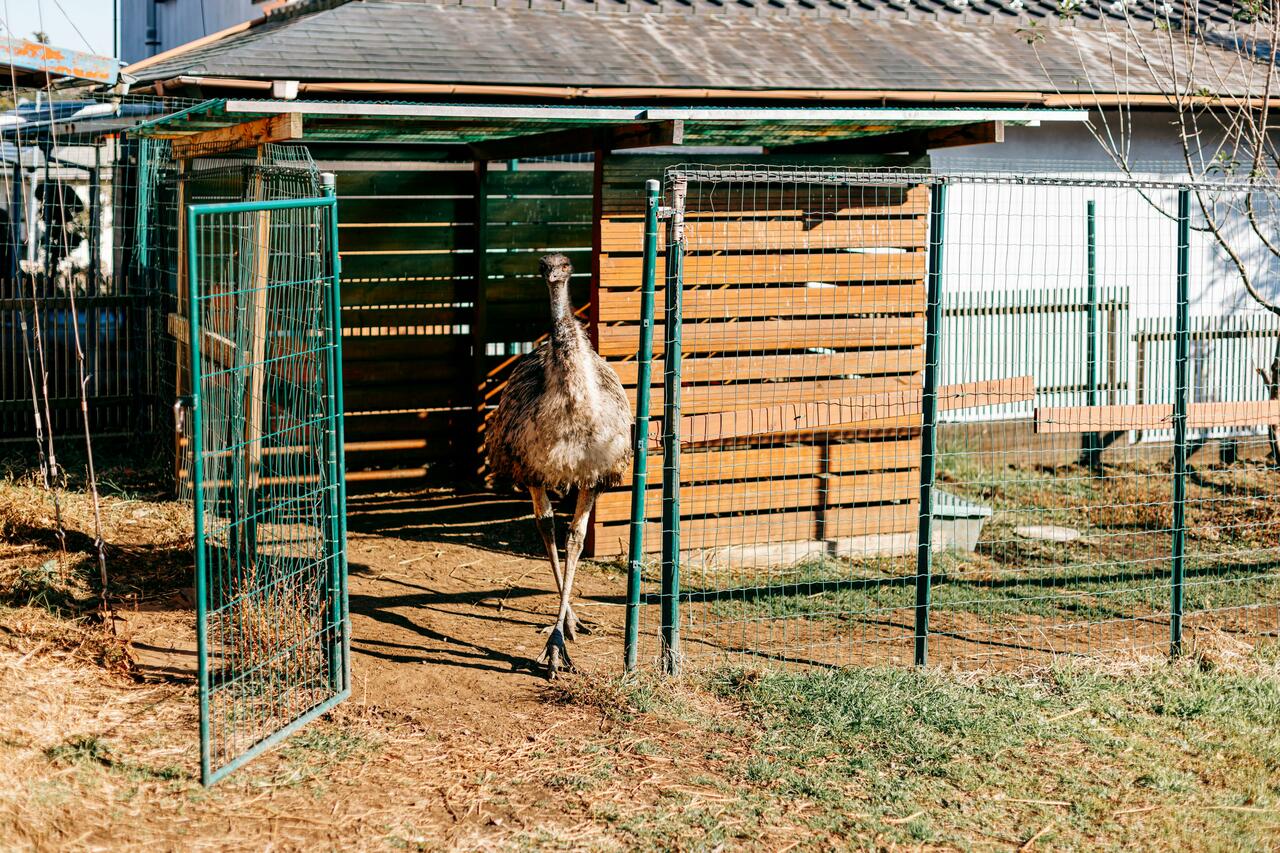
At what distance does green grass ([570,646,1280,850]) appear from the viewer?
5.52 metres

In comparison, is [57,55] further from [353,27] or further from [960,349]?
[960,349]

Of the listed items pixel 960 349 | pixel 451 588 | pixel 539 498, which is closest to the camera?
pixel 539 498

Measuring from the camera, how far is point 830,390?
9.60 meters

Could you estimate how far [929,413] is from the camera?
7152mm

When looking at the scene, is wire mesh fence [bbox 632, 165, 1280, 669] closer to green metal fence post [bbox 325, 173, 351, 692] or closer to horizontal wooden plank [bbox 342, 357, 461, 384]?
green metal fence post [bbox 325, 173, 351, 692]

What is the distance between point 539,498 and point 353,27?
131 inches

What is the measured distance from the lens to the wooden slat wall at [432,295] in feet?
35.3

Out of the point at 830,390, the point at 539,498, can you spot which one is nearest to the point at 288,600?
the point at 539,498

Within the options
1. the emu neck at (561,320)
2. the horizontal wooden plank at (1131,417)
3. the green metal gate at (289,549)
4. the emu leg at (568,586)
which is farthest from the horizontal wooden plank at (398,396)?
the horizontal wooden plank at (1131,417)

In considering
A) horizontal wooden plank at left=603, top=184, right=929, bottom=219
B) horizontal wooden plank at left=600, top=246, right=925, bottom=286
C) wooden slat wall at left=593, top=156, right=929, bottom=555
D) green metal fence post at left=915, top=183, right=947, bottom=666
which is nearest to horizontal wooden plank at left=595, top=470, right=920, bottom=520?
wooden slat wall at left=593, top=156, right=929, bottom=555

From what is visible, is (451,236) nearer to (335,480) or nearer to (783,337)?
(783,337)

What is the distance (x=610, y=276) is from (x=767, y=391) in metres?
1.29

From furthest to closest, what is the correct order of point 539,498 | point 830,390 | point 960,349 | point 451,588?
point 960,349 < point 830,390 < point 451,588 < point 539,498

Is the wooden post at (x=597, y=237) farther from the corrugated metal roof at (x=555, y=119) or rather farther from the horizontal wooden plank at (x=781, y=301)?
the corrugated metal roof at (x=555, y=119)
